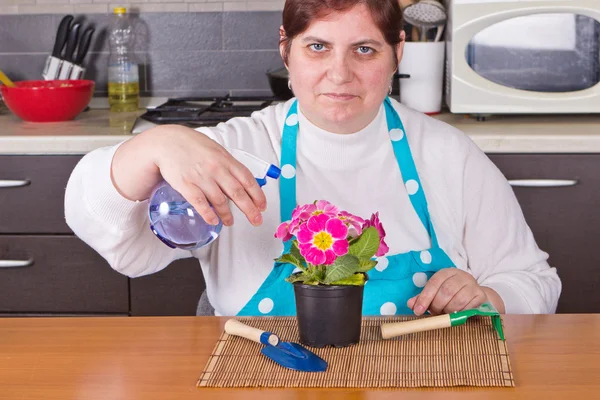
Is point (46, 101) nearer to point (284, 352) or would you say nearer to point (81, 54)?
point (81, 54)

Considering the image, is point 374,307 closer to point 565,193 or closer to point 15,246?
point 565,193

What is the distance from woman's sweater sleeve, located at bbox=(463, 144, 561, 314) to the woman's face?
28 cm

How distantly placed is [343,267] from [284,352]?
142 millimetres

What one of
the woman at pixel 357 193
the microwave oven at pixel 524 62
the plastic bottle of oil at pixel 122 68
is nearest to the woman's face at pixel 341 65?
the woman at pixel 357 193

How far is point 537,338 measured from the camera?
131 centimetres

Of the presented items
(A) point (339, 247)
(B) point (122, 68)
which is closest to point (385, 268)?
(A) point (339, 247)

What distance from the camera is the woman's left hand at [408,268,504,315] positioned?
144 centimetres

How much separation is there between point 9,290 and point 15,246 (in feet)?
0.41

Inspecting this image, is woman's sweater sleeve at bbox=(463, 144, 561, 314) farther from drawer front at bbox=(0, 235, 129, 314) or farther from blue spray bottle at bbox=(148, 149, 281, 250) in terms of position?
drawer front at bbox=(0, 235, 129, 314)

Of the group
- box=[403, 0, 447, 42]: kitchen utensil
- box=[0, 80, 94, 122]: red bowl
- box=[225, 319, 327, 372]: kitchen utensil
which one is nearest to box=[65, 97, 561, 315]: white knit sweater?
box=[225, 319, 327, 372]: kitchen utensil

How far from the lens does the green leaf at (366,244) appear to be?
1.22m

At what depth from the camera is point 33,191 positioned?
250 cm

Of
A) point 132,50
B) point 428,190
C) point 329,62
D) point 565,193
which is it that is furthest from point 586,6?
point 132,50

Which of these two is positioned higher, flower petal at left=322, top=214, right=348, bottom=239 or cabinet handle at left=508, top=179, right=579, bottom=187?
flower petal at left=322, top=214, right=348, bottom=239
